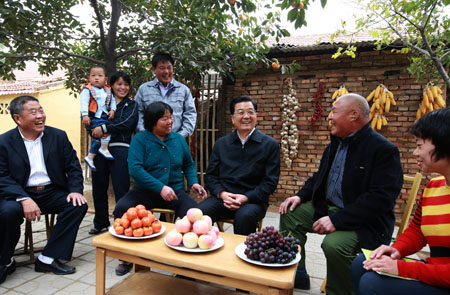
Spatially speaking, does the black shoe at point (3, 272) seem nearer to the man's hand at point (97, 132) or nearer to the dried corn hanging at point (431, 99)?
the man's hand at point (97, 132)

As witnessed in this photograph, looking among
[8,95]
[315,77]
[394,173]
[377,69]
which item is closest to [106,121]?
[394,173]

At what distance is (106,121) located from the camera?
12.2 ft

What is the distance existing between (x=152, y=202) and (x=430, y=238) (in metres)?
2.45

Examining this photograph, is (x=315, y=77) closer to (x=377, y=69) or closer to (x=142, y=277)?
(x=377, y=69)

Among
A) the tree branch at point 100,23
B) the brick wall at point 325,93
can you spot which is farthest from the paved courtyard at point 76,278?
the tree branch at point 100,23

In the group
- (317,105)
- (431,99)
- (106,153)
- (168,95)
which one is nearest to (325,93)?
(317,105)

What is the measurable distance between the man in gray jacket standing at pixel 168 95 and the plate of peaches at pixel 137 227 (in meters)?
1.59

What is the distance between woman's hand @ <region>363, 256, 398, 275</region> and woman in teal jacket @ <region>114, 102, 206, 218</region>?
174 centimetres

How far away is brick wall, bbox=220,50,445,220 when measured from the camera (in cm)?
511

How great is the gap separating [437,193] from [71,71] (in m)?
7.11

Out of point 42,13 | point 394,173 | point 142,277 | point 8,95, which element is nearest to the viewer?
point 394,173

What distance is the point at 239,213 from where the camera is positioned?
275 centimetres

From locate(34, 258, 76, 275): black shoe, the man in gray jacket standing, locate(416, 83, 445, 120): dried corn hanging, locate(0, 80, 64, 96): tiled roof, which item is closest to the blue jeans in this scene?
the man in gray jacket standing

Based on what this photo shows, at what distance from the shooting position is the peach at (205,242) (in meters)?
1.87
